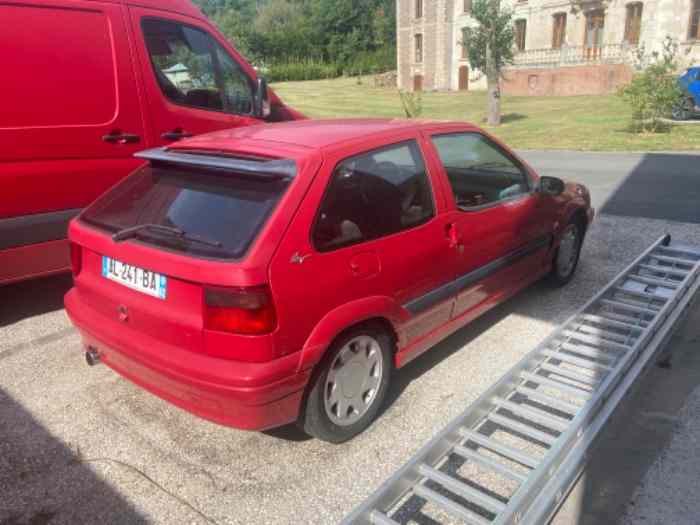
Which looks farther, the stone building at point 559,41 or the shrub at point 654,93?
the stone building at point 559,41

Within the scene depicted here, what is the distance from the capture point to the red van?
4.11 meters

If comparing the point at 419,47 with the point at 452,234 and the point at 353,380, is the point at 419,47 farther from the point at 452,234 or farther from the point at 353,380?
the point at 353,380

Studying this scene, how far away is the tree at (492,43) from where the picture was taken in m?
21.3

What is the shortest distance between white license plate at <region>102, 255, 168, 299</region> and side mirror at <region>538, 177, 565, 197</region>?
2.97 meters

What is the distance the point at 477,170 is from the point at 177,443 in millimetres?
2710

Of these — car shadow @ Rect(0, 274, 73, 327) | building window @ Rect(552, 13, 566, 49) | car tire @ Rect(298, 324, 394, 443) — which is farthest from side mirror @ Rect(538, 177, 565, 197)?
building window @ Rect(552, 13, 566, 49)

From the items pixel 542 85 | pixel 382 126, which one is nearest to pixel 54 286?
pixel 382 126

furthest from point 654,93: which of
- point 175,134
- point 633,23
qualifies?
point 633,23

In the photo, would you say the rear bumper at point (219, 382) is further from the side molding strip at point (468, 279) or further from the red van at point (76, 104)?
the red van at point (76, 104)

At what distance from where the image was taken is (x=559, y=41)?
Result: 122 ft

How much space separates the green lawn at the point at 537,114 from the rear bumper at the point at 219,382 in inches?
515

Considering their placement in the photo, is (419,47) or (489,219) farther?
→ (419,47)

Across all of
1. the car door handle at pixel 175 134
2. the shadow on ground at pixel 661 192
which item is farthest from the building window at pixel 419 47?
the car door handle at pixel 175 134

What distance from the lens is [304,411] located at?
2801 millimetres
